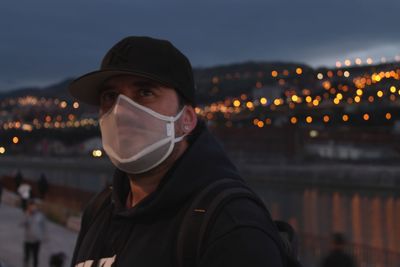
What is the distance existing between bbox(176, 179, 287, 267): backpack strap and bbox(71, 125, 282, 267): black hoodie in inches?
0.7

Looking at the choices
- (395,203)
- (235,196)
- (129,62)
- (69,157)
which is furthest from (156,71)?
(69,157)

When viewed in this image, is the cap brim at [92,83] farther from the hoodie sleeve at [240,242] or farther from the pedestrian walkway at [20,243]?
the pedestrian walkway at [20,243]

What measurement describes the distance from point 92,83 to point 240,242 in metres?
0.78

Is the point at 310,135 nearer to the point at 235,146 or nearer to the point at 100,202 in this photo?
the point at 235,146

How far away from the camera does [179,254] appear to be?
1.68m

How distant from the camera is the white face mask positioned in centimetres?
195

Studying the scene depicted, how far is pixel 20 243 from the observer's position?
13.8 metres

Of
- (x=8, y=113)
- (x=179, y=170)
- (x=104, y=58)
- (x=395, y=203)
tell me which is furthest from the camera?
(x=8, y=113)

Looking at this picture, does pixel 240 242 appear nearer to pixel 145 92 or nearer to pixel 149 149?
pixel 149 149

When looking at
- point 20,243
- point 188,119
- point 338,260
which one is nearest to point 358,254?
point 20,243

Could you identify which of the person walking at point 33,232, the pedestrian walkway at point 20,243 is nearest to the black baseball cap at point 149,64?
the person walking at point 33,232

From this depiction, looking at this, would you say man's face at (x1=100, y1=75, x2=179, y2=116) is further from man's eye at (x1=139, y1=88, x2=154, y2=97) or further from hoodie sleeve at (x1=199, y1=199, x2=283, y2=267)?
hoodie sleeve at (x1=199, y1=199, x2=283, y2=267)

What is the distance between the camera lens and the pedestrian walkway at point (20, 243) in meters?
11.6

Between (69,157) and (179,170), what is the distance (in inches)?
3301
